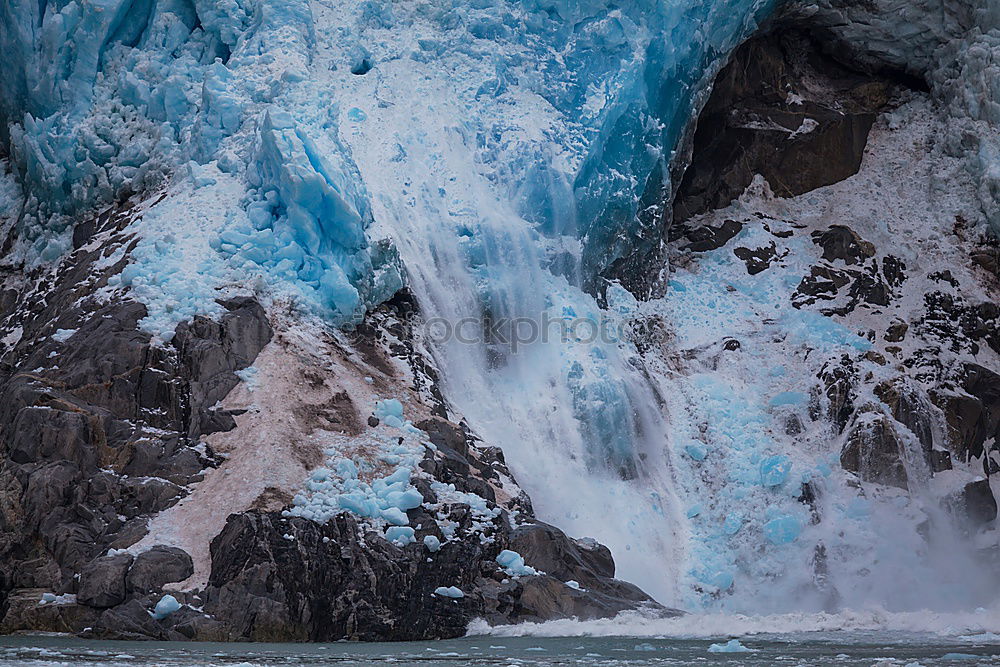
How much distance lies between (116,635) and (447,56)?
574 inches

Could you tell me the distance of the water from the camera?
503 inches

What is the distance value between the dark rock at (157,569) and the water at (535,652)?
1101 mm

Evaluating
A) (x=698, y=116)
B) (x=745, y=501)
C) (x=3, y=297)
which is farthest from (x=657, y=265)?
(x=3, y=297)

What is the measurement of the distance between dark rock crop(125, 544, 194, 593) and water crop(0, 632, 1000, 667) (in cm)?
110

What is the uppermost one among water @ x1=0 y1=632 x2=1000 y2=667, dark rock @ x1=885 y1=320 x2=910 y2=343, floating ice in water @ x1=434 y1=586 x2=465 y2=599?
dark rock @ x1=885 y1=320 x2=910 y2=343

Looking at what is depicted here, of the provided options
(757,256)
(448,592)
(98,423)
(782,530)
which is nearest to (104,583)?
(98,423)

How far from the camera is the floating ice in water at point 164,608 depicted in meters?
16.2

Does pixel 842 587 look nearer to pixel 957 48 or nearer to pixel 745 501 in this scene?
pixel 745 501

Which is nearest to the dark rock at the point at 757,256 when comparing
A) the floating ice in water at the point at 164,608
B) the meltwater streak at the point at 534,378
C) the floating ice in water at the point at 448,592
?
the meltwater streak at the point at 534,378

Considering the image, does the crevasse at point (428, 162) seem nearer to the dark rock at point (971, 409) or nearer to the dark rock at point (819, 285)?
the dark rock at point (819, 285)

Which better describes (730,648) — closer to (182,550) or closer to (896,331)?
(182,550)

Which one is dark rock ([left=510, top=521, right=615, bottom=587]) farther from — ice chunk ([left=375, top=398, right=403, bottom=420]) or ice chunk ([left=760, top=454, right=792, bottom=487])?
ice chunk ([left=760, top=454, right=792, bottom=487])

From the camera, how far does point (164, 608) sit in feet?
53.4

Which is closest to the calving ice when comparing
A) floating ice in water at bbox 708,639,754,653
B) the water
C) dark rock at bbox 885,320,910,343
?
dark rock at bbox 885,320,910,343
